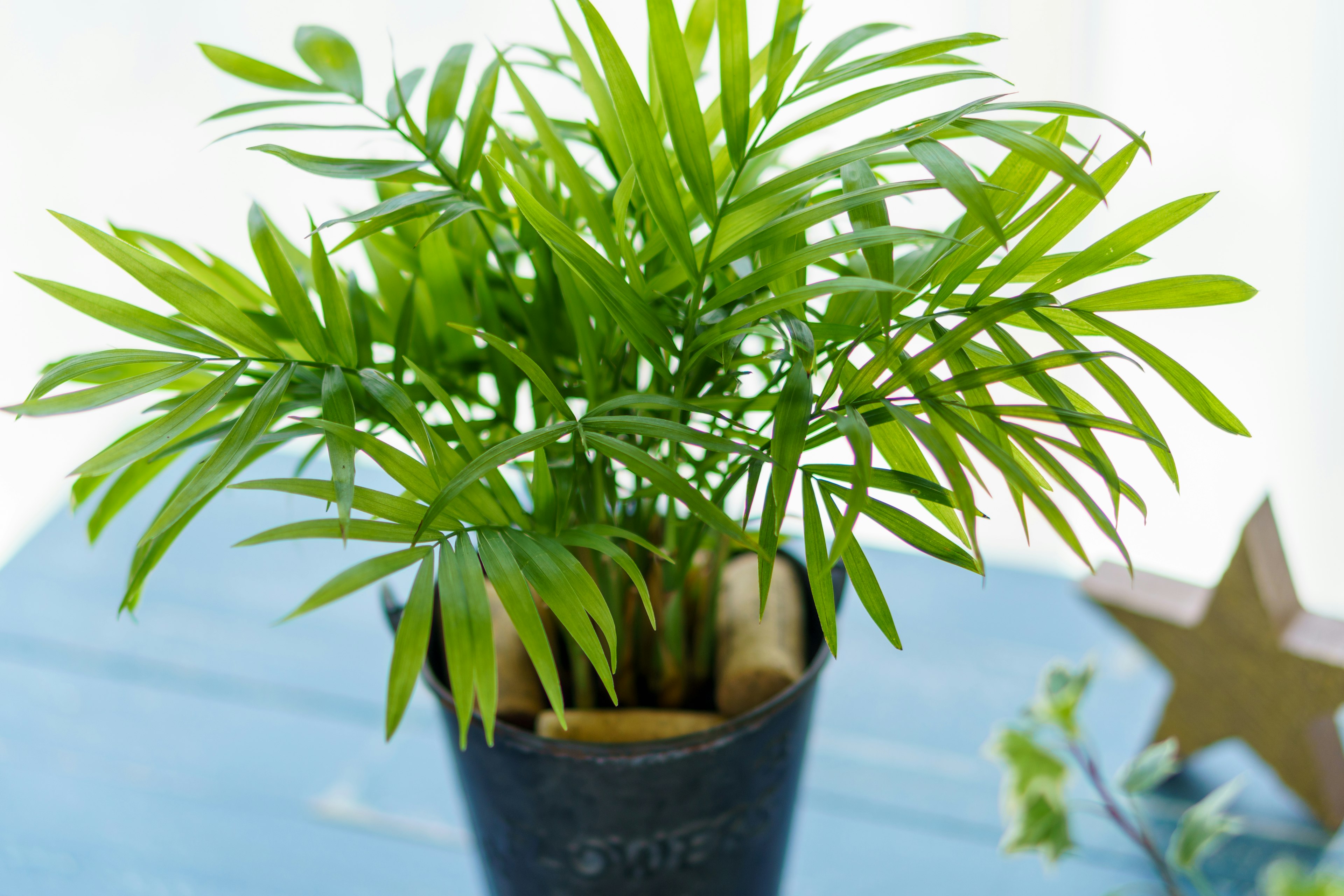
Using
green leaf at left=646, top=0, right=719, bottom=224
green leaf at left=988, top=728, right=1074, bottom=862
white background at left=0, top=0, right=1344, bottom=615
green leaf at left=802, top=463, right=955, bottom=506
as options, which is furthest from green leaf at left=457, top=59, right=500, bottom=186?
green leaf at left=988, top=728, right=1074, bottom=862

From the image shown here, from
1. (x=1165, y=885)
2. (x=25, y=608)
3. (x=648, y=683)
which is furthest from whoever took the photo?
(x=25, y=608)

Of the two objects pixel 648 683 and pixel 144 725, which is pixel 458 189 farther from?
pixel 144 725

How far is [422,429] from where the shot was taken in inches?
17.1

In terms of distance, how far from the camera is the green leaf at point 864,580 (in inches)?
16.7

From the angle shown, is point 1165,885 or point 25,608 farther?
point 25,608

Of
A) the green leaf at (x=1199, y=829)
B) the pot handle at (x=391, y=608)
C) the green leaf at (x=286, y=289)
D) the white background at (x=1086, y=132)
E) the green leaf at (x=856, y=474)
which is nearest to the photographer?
the green leaf at (x=856, y=474)

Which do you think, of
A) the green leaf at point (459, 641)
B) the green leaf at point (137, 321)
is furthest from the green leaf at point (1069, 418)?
the green leaf at point (137, 321)

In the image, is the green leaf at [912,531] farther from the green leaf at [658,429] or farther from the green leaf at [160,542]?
the green leaf at [160,542]

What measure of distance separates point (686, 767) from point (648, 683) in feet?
0.36

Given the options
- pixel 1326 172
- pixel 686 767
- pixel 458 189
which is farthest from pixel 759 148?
pixel 1326 172

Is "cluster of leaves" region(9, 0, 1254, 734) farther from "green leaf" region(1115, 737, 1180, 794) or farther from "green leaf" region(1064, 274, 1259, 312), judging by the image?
"green leaf" region(1115, 737, 1180, 794)

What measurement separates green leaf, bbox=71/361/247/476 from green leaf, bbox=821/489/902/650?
9.7 inches

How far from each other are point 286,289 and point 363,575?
0.46ft

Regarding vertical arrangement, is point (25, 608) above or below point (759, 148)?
below
